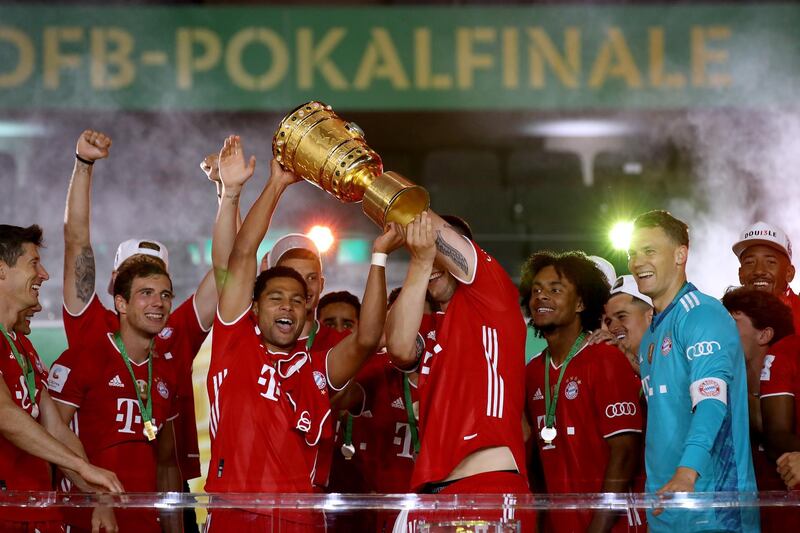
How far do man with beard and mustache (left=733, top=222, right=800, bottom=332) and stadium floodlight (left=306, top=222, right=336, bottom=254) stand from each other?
104 inches

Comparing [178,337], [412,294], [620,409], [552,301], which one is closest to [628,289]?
[552,301]

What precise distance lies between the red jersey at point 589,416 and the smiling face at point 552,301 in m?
0.13

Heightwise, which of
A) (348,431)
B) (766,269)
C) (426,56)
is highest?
(426,56)

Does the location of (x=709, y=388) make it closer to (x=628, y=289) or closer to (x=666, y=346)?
→ (x=666, y=346)

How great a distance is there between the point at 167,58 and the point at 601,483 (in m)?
4.08

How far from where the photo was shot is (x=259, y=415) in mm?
3123

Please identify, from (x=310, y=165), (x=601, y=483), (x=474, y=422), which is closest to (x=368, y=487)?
(x=601, y=483)

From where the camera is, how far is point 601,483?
3.57 metres

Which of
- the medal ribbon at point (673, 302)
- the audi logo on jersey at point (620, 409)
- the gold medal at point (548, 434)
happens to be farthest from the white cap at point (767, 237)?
the medal ribbon at point (673, 302)

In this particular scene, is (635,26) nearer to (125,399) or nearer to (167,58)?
(167,58)

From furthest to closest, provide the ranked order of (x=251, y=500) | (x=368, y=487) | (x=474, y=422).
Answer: (x=368, y=487), (x=474, y=422), (x=251, y=500)

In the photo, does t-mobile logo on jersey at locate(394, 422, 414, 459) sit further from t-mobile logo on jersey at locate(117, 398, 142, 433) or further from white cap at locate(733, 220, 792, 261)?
white cap at locate(733, 220, 792, 261)

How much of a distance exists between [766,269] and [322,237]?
299 centimetres

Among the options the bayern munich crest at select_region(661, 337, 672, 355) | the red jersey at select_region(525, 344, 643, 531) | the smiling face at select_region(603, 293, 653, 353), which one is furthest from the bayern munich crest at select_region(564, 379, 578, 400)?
the bayern munich crest at select_region(661, 337, 672, 355)
